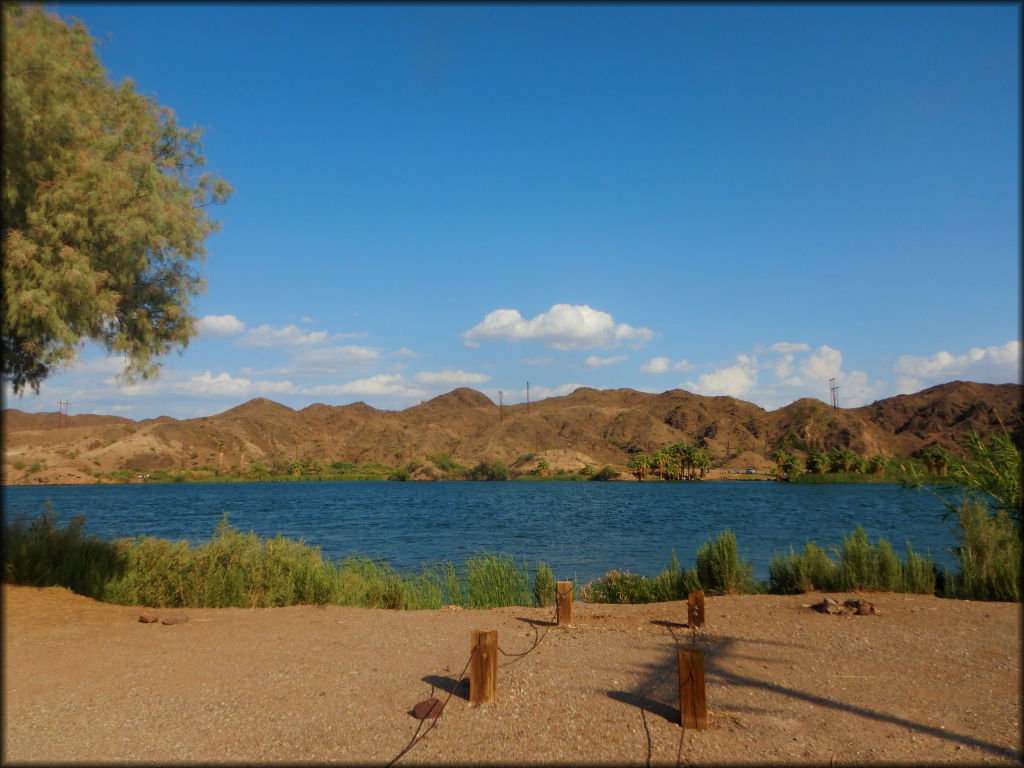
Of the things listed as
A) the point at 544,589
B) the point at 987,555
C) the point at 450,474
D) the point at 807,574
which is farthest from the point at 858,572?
the point at 450,474

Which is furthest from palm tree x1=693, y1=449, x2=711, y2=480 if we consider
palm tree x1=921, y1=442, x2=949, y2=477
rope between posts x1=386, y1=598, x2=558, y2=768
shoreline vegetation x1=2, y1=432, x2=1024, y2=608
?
rope between posts x1=386, y1=598, x2=558, y2=768

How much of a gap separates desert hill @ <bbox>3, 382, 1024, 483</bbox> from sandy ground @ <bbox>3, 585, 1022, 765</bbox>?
3894 inches

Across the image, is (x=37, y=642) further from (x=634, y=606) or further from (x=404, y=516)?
(x=404, y=516)

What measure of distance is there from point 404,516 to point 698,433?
3264 inches

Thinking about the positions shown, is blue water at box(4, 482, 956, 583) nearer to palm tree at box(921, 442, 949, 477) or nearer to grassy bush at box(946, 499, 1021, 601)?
palm tree at box(921, 442, 949, 477)

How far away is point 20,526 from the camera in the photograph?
37.5ft

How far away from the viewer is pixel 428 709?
5.41 metres

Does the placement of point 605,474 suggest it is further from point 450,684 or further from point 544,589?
point 450,684

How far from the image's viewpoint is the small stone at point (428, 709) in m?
5.33

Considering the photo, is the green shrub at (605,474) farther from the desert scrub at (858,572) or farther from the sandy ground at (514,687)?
the sandy ground at (514,687)

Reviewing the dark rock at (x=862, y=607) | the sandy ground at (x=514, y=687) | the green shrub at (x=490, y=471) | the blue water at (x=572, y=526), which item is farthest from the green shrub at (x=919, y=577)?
the green shrub at (x=490, y=471)

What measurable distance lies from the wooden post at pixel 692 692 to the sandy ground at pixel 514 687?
0.28 ft

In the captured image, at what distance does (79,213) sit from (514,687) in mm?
7838

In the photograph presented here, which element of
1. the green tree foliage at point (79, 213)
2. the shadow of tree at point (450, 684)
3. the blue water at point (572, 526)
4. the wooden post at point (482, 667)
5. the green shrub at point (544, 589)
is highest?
the green tree foliage at point (79, 213)
